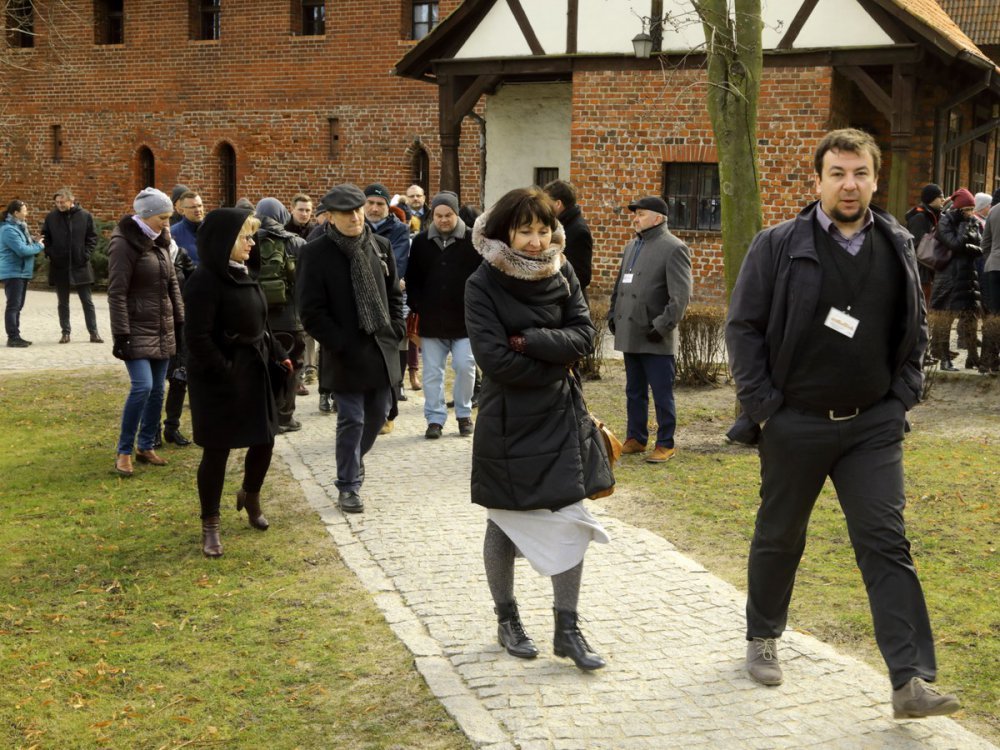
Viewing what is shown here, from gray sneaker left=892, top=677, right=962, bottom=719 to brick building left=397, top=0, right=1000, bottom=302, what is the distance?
13055 millimetres

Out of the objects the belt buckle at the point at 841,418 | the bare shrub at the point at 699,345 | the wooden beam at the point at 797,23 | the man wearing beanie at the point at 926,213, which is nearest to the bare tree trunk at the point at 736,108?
the bare shrub at the point at 699,345

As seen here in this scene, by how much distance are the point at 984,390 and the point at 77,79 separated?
2311cm

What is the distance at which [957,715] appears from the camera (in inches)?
173

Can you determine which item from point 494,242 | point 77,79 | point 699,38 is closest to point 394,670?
point 494,242

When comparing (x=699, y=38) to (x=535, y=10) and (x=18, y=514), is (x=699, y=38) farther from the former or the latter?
(x=18, y=514)

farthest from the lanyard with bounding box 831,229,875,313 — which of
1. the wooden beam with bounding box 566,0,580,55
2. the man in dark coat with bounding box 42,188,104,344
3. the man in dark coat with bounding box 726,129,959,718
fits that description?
the wooden beam with bounding box 566,0,580,55

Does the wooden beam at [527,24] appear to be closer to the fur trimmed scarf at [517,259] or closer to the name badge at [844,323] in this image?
the fur trimmed scarf at [517,259]

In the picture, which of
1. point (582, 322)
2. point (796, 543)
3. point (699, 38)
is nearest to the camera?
point (796, 543)

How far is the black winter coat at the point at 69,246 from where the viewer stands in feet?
52.7

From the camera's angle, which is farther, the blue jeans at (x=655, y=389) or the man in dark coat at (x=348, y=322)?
the blue jeans at (x=655, y=389)

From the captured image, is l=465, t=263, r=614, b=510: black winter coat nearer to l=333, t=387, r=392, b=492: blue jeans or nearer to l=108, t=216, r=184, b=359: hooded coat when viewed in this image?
l=333, t=387, r=392, b=492: blue jeans

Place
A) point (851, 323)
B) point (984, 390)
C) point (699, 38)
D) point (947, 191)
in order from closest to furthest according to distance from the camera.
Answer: point (851, 323), point (984, 390), point (699, 38), point (947, 191)

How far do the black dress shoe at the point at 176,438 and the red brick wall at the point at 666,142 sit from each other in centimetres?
1001

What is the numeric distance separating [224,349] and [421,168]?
62.3 ft
